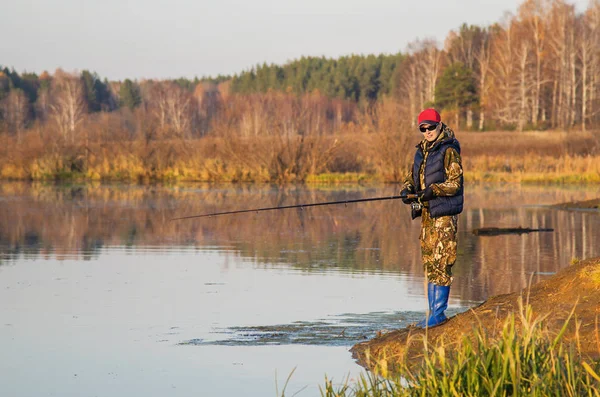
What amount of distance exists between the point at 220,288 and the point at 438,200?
4.86m

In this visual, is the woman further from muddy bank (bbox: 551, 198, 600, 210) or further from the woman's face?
muddy bank (bbox: 551, 198, 600, 210)

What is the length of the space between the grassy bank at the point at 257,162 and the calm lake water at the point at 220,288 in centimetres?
1556

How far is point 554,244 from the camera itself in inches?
702

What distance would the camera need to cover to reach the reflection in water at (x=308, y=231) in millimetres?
15297

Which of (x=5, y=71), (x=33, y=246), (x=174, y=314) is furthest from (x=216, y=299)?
(x=5, y=71)

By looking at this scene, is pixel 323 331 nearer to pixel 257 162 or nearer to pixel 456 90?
pixel 257 162

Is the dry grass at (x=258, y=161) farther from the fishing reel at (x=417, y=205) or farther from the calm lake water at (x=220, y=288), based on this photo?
the fishing reel at (x=417, y=205)

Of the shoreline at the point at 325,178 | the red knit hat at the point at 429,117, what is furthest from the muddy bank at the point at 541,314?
the shoreline at the point at 325,178

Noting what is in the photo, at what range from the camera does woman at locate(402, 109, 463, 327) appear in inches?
336

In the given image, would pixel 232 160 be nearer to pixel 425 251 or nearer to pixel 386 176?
pixel 386 176

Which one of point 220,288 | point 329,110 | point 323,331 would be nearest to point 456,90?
point 329,110

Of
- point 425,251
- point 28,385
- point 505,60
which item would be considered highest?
point 505,60

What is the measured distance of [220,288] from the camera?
42.1 feet

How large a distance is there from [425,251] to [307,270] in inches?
233
